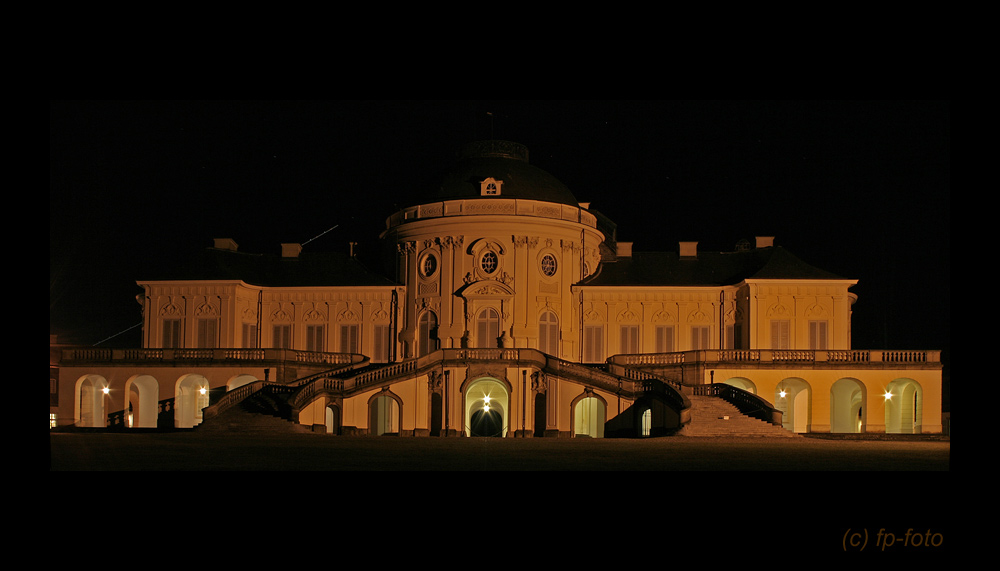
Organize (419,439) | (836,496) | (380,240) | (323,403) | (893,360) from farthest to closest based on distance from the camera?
1. (380,240)
2. (893,360)
3. (323,403)
4. (419,439)
5. (836,496)

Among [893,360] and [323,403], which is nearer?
[323,403]

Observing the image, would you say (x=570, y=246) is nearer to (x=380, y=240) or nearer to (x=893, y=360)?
(x=380, y=240)

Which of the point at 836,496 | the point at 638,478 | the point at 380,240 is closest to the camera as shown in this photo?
the point at 836,496

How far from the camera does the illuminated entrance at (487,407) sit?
158ft

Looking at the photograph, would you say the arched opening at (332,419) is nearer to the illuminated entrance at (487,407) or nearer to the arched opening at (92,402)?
the illuminated entrance at (487,407)

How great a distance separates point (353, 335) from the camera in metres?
51.3

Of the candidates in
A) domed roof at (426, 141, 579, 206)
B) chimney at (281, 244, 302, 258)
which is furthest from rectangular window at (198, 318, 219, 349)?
domed roof at (426, 141, 579, 206)

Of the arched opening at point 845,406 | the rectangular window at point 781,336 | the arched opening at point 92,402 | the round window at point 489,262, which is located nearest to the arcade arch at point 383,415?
the round window at point 489,262

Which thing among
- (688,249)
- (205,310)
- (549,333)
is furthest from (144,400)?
(688,249)

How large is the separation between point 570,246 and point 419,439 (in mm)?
15621

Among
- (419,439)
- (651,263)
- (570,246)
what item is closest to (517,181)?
(570,246)

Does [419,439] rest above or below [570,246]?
below

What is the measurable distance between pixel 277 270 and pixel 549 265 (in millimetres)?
11573

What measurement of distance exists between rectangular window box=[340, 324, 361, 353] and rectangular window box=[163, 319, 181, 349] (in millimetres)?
6364
